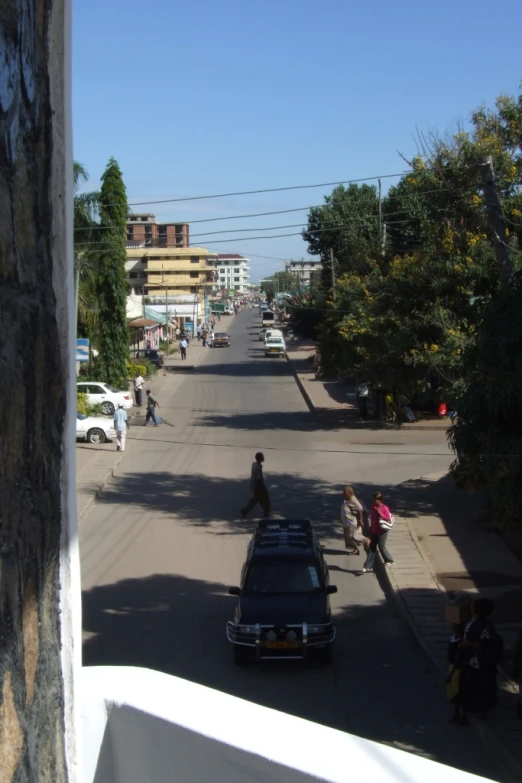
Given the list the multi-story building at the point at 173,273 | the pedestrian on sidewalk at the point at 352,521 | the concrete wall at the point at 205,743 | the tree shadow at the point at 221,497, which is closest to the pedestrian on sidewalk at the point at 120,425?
the tree shadow at the point at 221,497

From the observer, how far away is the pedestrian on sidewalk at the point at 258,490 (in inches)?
689

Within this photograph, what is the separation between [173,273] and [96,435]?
76238 mm

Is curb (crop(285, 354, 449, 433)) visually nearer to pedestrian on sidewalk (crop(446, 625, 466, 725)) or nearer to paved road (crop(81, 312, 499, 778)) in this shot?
paved road (crop(81, 312, 499, 778))

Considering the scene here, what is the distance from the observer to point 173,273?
103 meters

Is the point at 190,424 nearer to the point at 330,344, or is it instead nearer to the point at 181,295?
the point at 330,344

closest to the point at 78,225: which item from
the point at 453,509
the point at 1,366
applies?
the point at 453,509

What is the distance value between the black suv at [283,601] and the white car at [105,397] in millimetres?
22202

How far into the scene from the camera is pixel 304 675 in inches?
410

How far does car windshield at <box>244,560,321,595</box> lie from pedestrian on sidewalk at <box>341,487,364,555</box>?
3547 millimetres

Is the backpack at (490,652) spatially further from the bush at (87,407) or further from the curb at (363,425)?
the bush at (87,407)

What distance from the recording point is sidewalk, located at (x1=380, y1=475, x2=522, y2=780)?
8445mm

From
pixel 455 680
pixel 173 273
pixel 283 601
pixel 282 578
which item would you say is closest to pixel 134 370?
pixel 282 578

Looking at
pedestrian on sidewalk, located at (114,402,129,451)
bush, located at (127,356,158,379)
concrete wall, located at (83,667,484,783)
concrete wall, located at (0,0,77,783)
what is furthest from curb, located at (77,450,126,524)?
bush, located at (127,356,158,379)

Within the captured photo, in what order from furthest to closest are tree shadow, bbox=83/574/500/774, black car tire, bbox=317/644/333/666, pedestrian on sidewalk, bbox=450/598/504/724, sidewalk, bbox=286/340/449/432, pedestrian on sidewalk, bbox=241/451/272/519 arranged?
sidewalk, bbox=286/340/449/432 → pedestrian on sidewalk, bbox=241/451/272/519 → black car tire, bbox=317/644/333/666 → tree shadow, bbox=83/574/500/774 → pedestrian on sidewalk, bbox=450/598/504/724
